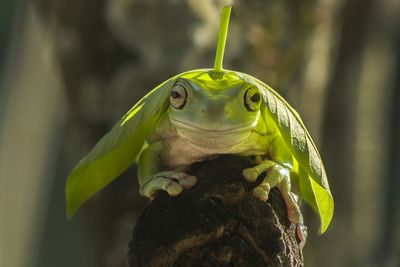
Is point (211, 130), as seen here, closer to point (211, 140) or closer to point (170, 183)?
point (211, 140)

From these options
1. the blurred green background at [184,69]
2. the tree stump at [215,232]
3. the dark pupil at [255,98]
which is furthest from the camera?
the blurred green background at [184,69]

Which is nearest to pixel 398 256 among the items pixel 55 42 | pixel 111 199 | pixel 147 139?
pixel 111 199

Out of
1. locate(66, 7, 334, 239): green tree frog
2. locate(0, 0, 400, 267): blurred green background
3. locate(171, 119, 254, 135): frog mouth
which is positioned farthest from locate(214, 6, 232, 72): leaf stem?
locate(0, 0, 400, 267): blurred green background

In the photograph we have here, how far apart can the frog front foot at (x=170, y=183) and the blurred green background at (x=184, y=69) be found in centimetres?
131

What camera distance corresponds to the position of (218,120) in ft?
5.02

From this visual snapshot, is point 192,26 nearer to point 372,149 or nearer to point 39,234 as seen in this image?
point 372,149

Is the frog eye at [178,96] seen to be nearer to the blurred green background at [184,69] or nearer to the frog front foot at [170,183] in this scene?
the frog front foot at [170,183]

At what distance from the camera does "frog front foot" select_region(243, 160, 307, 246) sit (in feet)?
4.75

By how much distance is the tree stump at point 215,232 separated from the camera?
1.42 m

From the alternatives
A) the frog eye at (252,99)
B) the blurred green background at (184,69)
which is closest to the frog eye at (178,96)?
the frog eye at (252,99)

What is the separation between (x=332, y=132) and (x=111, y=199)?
183cm

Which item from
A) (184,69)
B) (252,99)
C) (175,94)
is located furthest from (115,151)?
(184,69)

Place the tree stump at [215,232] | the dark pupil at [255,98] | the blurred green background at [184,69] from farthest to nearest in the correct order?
the blurred green background at [184,69] → the dark pupil at [255,98] → the tree stump at [215,232]

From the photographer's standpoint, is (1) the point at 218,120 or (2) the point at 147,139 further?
(2) the point at 147,139
